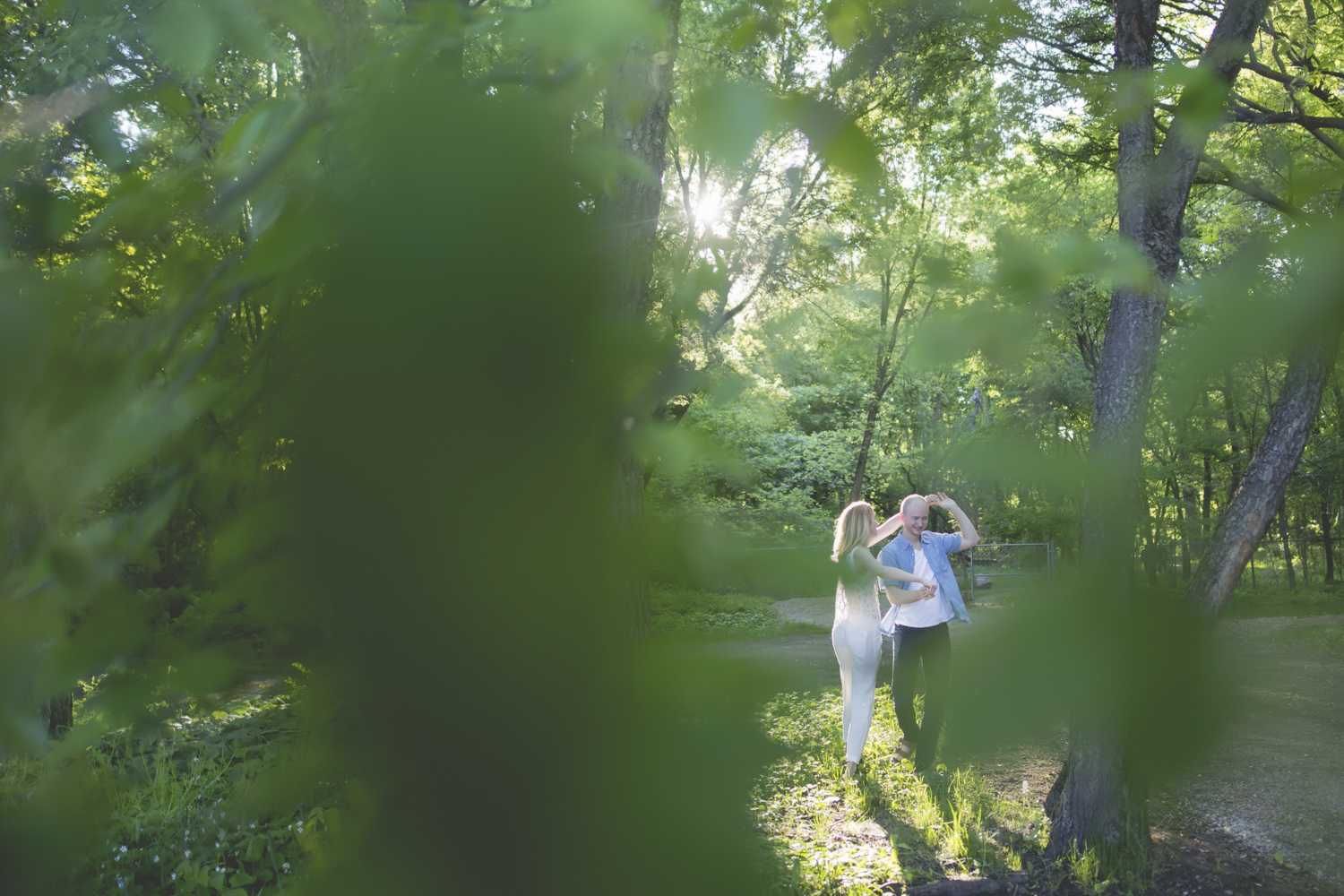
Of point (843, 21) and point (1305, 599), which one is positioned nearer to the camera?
point (843, 21)

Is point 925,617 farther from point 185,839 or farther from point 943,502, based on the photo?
point 185,839

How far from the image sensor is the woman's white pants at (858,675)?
15.5ft

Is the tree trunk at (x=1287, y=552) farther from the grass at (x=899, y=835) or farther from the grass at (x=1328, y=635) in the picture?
the grass at (x=899, y=835)

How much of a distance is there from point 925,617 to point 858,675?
67 cm

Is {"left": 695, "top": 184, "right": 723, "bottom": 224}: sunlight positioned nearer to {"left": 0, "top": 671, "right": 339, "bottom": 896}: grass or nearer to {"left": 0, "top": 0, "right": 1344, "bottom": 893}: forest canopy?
{"left": 0, "top": 0, "right": 1344, "bottom": 893}: forest canopy

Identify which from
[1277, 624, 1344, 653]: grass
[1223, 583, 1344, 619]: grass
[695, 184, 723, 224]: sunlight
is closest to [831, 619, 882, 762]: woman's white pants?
[695, 184, 723, 224]: sunlight

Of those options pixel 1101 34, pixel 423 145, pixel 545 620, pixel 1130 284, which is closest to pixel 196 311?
pixel 423 145

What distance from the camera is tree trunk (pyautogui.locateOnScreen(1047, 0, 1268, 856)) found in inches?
20.2

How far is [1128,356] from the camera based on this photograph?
11.4 ft

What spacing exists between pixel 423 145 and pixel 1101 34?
433 centimetres

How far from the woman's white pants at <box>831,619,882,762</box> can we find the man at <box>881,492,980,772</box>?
0.18 metres

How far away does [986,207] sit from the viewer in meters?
1.12

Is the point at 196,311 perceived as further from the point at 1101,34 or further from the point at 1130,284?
the point at 1101,34

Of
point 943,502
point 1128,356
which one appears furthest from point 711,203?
point 1128,356
